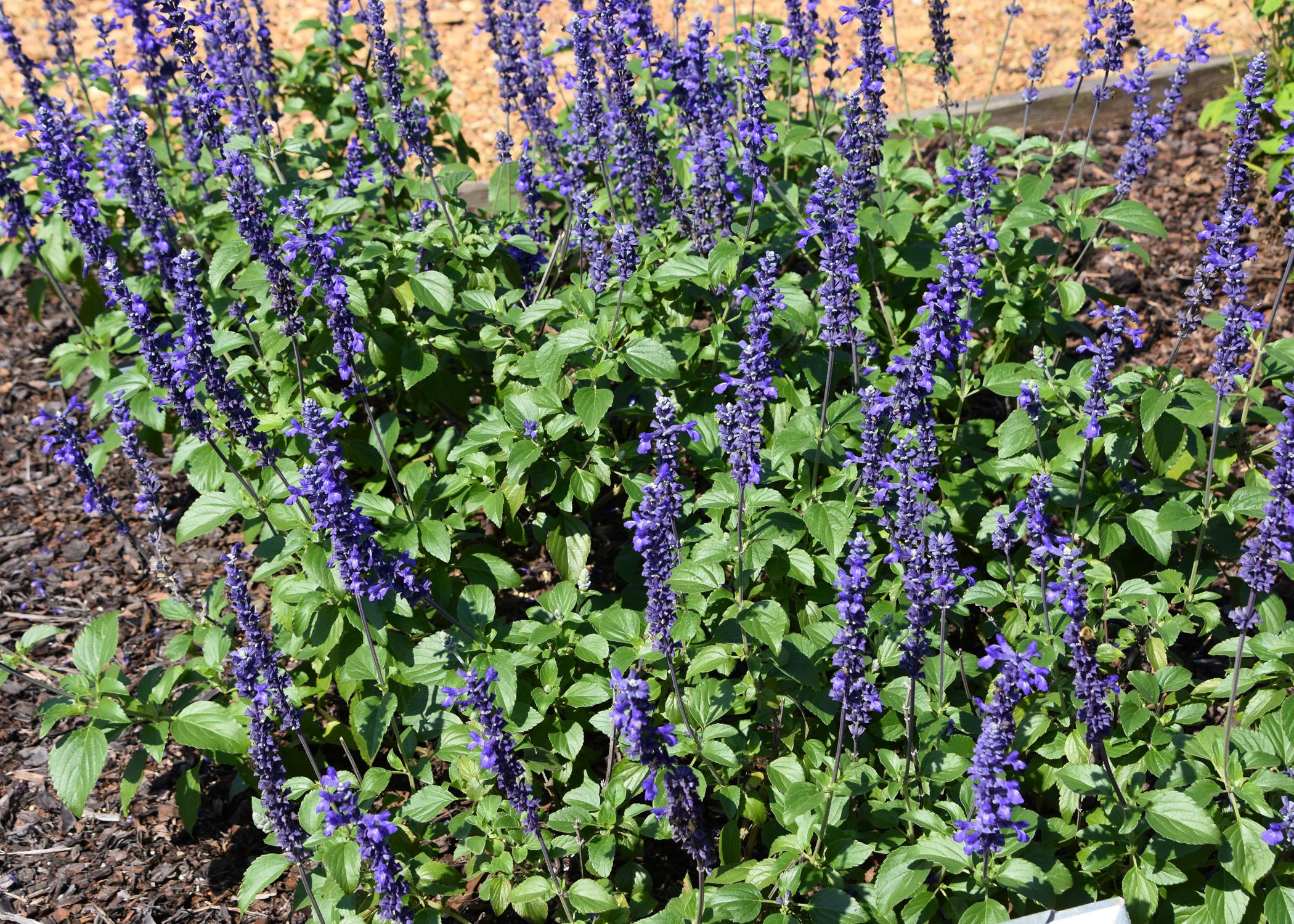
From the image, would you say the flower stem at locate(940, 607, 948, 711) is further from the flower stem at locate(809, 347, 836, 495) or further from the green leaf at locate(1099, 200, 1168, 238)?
the green leaf at locate(1099, 200, 1168, 238)

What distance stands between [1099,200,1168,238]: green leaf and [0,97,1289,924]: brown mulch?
5.17 ft

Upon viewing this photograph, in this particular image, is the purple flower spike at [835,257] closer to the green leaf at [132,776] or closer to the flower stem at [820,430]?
the flower stem at [820,430]

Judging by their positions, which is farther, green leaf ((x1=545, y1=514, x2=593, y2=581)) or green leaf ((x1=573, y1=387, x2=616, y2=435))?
green leaf ((x1=545, y1=514, x2=593, y2=581))

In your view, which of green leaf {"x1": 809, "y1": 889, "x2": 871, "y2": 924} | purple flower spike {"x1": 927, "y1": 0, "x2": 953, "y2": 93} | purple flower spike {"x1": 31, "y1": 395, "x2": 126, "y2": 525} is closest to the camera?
green leaf {"x1": 809, "y1": 889, "x2": 871, "y2": 924}

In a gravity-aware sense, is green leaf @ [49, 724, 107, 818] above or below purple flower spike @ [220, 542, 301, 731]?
below

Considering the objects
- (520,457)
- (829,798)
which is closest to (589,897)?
(829,798)

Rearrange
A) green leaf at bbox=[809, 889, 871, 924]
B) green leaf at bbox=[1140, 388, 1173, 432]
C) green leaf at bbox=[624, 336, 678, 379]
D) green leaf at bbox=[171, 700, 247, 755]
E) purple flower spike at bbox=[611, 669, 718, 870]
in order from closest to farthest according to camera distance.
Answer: purple flower spike at bbox=[611, 669, 718, 870] < green leaf at bbox=[809, 889, 871, 924] < green leaf at bbox=[171, 700, 247, 755] < green leaf at bbox=[1140, 388, 1173, 432] < green leaf at bbox=[624, 336, 678, 379]

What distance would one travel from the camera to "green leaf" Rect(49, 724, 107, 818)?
376 cm

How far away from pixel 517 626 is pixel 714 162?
87.9 inches

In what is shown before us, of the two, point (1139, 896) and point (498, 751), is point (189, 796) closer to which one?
point (498, 751)

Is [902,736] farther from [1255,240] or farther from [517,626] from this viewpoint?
[1255,240]

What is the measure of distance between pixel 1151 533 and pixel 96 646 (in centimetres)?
415

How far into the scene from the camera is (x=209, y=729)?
12.9 feet

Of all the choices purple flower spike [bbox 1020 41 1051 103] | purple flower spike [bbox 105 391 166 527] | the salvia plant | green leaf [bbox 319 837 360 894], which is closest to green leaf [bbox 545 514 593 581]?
the salvia plant
